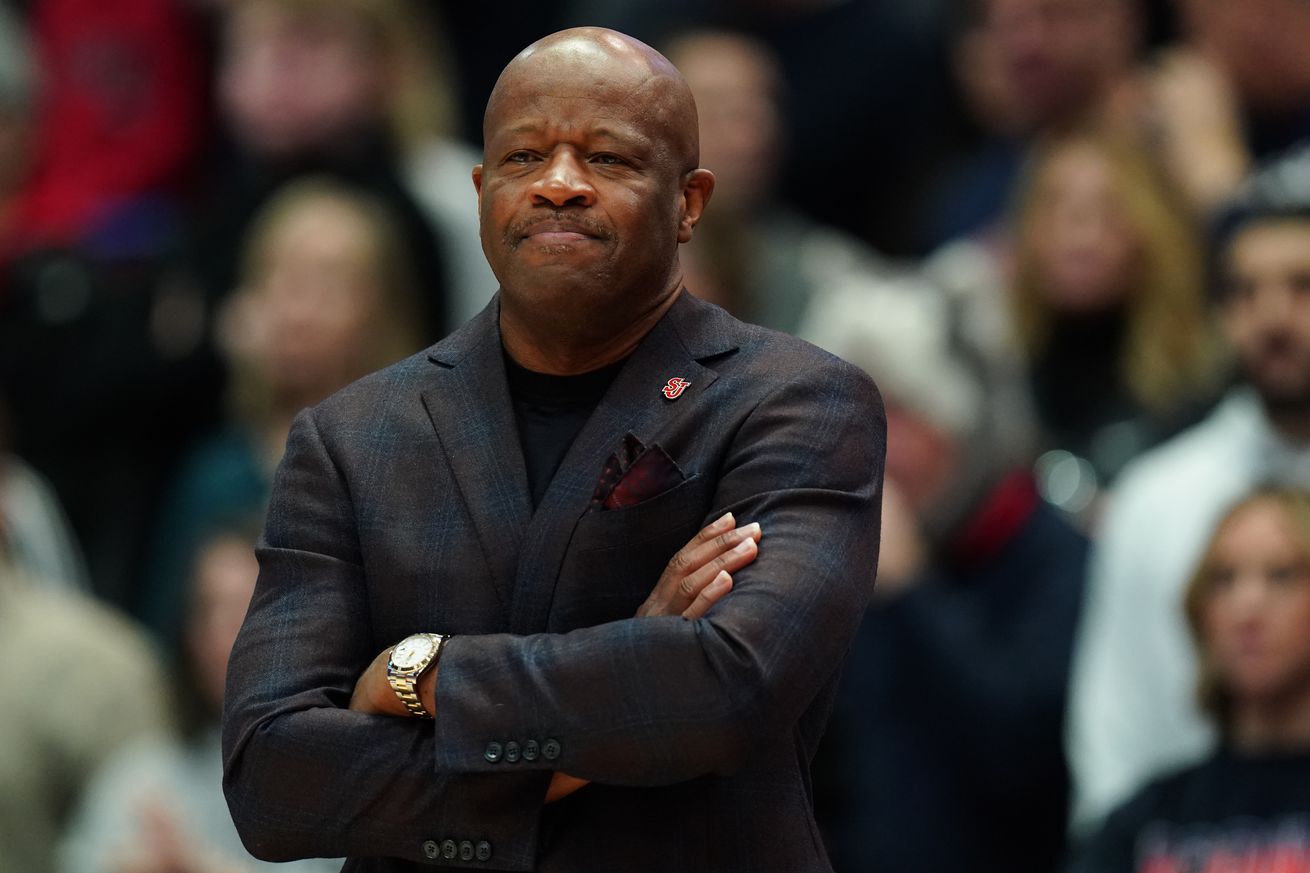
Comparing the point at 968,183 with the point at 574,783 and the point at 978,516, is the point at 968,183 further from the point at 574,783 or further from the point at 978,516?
the point at 574,783

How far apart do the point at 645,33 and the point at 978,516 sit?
3090mm

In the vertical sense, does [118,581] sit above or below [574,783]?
below

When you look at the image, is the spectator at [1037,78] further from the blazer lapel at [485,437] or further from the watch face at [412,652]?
the watch face at [412,652]

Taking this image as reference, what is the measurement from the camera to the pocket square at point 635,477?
3.48 meters

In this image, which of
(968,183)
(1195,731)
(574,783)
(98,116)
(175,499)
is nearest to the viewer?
(574,783)

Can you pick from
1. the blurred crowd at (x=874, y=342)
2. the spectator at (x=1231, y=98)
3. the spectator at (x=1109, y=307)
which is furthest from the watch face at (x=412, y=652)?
the spectator at (x=1231, y=98)

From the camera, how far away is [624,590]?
138 inches

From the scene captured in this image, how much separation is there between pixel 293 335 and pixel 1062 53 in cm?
295

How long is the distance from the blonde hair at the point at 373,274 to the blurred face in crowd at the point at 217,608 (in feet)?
2.77

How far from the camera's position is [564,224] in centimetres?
343

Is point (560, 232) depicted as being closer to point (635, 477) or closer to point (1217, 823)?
point (635, 477)

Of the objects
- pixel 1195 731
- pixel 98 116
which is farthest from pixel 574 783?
pixel 98 116

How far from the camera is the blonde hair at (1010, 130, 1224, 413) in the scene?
26.2 feet

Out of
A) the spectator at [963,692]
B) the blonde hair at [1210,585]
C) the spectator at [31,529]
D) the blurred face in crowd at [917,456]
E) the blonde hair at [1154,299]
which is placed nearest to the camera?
the blonde hair at [1210,585]
